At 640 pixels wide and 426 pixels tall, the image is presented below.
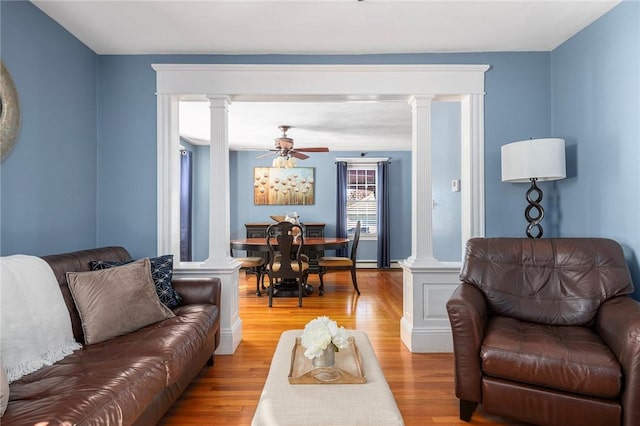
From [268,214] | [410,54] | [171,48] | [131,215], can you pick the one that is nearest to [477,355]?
[410,54]

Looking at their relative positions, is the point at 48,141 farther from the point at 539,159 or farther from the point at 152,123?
the point at 539,159

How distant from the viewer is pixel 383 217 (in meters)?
6.87

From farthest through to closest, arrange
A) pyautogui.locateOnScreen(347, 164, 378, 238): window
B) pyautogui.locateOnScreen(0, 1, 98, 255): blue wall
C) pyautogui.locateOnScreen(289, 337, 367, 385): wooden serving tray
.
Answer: pyautogui.locateOnScreen(347, 164, 378, 238): window < pyautogui.locateOnScreen(0, 1, 98, 255): blue wall < pyautogui.locateOnScreen(289, 337, 367, 385): wooden serving tray

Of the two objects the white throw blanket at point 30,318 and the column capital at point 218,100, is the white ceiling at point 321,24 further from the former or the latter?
the white throw blanket at point 30,318

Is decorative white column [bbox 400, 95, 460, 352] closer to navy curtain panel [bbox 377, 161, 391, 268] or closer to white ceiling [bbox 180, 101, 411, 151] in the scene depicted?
white ceiling [bbox 180, 101, 411, 151]

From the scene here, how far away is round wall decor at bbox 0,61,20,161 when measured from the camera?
197 centimetres

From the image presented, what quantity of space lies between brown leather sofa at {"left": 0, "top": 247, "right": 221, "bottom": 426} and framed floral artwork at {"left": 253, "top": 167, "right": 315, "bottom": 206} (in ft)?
15.1

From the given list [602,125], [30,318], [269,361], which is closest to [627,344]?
[602,125]

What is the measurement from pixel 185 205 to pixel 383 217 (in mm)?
3660

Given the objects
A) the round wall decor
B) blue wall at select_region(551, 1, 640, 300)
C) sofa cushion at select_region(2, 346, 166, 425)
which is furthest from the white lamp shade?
the round wall decor

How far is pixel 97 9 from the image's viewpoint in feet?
7.55

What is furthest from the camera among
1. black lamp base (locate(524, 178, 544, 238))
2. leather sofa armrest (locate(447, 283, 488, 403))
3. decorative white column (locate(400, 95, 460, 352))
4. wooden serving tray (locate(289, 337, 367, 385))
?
decorative white column (locate(400, 95, 460, 352))

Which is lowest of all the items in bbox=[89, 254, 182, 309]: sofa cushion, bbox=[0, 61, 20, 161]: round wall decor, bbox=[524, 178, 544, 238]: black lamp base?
bbox=[89, 254, 182, 309]: sofa cushion

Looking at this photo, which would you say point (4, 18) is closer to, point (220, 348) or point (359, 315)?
point (220, 348)
